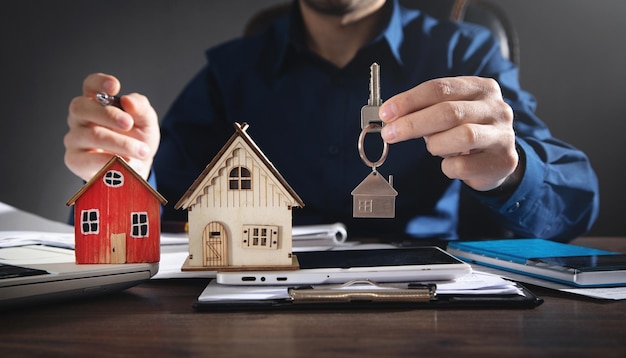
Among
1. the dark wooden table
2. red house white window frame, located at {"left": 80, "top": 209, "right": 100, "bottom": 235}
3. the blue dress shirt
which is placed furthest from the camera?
the blue dress shirt

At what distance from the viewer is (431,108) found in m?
0.71

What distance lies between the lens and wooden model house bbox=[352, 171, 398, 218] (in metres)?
0.66

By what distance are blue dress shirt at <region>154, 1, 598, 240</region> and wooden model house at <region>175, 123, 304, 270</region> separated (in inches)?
31.1

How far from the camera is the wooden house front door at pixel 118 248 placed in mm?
657

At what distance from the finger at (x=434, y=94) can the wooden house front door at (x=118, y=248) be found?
0.36m

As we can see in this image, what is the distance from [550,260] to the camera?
690 mm

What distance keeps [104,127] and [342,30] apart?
0.88 metres

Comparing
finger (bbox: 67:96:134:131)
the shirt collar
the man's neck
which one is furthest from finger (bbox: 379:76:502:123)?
the man's neck

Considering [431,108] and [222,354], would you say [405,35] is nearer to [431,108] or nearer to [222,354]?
[431,108]

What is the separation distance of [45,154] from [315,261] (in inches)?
60.8

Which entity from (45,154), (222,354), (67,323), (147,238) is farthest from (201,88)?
(222,354)

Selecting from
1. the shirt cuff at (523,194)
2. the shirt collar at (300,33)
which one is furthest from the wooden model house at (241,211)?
the shirt collar at (300,33)

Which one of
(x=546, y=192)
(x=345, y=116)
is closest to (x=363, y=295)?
(x=546, y=192)

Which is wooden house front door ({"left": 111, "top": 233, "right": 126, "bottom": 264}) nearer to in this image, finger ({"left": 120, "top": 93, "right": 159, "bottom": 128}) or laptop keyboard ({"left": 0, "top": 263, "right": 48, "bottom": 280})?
laptop keyboard ({"left": 0, "top": 263, "right": 48, "bottom": 280})
